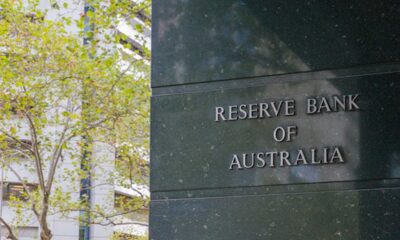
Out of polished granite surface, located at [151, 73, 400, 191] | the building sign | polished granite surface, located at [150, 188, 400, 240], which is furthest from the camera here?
the building sign

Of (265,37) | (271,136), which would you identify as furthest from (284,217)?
(265,37)

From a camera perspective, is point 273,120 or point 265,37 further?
point 265,37

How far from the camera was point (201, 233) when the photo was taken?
4500 mm

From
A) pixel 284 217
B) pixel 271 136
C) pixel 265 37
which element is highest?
pixel 265 37

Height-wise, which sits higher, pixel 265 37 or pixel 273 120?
pixel 265 37

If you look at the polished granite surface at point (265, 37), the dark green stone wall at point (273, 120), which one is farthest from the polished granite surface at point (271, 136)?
the polished granite surface at point (265, 37)

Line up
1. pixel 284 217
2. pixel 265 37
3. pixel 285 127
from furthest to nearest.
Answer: pixel 265 37 < pixel 285 127 < pixel 284 217

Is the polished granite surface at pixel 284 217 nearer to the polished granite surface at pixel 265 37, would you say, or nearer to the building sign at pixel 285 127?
the building sign at pixel 285 127

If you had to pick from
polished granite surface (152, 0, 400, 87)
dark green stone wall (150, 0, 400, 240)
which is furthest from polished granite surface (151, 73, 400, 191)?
polished granite surface (152, 0, 400, 87)

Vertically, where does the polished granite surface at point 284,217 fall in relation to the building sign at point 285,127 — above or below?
below

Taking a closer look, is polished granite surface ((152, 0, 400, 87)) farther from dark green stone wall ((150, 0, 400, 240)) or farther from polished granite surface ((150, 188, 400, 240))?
polished granite surface ((150, 188, 400, 240))

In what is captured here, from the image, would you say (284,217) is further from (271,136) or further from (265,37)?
(265,37)

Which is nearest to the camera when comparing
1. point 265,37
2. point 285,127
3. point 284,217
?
point 284,217

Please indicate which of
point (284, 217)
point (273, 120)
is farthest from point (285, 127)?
point (284, 217)
